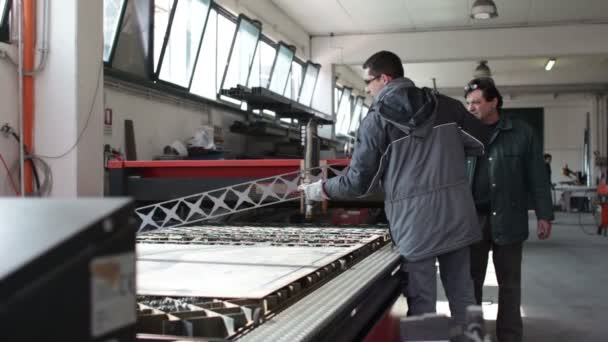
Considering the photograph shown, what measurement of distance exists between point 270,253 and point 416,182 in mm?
529

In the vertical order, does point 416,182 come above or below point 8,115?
below

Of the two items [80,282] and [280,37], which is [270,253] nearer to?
[80,282]

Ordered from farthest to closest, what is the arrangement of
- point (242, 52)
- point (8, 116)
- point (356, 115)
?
point (356, 115), point (242, 52), point (8, 116)

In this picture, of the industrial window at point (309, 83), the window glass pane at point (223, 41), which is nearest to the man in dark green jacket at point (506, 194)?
the window glass pane at point (223, 41)

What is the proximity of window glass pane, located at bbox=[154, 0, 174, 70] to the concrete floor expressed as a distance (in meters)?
3.60

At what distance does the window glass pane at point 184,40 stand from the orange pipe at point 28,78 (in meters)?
2.22

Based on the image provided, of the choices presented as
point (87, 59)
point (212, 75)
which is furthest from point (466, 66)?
point (87, 59)

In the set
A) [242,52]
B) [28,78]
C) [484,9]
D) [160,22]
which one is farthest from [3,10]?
[484,9]

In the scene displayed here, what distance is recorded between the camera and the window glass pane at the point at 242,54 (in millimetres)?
8289

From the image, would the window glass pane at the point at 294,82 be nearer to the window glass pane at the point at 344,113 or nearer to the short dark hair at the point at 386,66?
the window glass pane at the point at 344,113

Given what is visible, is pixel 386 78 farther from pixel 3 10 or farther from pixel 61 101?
pixel 3 10

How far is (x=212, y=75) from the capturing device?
788 cm

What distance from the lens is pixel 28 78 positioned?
14.5 feet

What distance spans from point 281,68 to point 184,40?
3.14 m
